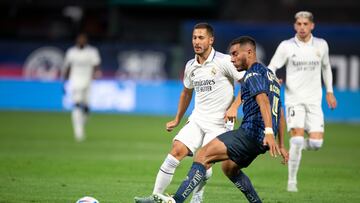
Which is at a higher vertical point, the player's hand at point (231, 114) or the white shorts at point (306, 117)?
the player's hand at point (231, 114)

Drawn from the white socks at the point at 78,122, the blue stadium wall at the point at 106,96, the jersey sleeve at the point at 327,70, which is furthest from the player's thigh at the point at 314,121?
the blue stadium wall at the point at 106,96

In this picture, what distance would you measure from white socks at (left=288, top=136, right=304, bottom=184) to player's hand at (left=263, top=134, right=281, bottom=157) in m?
3.69

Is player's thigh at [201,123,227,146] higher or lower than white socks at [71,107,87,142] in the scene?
higher

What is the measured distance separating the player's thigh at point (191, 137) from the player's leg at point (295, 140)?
260 centimetres

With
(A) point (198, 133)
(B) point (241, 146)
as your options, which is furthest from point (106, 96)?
(B) point (241, 146)

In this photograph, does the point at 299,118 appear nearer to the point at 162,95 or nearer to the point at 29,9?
the point at 162,95

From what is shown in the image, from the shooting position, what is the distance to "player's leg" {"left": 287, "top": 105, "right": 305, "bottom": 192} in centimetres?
1322

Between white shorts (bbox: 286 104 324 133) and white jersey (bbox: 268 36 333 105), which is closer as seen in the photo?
white shorts (bbox: 286 104 324 133)

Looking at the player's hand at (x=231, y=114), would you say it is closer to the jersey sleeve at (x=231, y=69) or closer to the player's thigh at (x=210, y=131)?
the player's thigh at (x=210, y=131)

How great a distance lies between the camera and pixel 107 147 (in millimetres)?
20078

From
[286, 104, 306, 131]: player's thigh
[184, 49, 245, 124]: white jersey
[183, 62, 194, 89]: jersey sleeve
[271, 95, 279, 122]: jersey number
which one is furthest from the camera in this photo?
[286, 104, 306, 131]: player's thigh

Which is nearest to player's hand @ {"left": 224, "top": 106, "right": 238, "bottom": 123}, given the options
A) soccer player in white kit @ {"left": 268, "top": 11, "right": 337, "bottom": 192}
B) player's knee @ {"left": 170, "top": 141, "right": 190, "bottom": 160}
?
player's knee @ {"left": 170, "top": 141, "right": 190, "bottom": 160}

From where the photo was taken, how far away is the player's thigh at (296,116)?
13.7m

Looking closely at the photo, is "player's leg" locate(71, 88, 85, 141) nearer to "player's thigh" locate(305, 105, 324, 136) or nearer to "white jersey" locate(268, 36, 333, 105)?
"white jersey" locate(268, 36, 333, 105)
